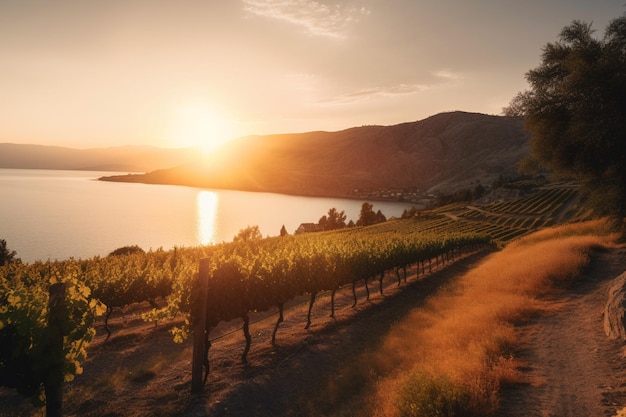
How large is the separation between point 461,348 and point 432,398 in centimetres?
593

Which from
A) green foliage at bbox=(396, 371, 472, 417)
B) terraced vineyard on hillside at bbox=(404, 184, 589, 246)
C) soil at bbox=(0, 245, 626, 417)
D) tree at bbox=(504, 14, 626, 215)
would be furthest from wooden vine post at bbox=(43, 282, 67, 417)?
terraced vineyard on hillside at bbox=(404, 184, 589, 246)

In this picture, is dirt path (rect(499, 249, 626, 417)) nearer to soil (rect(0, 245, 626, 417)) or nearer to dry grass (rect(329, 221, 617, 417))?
soil (rect(0, 245, 626, 417))

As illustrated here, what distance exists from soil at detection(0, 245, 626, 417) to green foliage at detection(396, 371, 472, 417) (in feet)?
4.23

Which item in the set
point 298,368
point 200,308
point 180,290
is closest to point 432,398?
point 298,368

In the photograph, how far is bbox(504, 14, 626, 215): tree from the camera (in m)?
28.0

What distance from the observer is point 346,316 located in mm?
26828

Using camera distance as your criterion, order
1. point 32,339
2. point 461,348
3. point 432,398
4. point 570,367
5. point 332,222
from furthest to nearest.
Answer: point 332,222, point 461,348, point 570,367, point 32,339, point 432,398

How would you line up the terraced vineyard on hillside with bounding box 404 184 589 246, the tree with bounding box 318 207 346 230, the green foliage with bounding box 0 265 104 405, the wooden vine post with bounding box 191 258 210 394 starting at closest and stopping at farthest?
the green foliage with bounding box 0 265 104 405 → the wooden vine post with bounding box 191 258 210 394 → the terraced vineyard on hillside with bounding box 404 184 589 246 → the tree with bounding box 318 207 346 230

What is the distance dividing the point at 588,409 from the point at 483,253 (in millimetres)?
61637

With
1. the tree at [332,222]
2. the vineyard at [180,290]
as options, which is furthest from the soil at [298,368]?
the tree at [332,222]

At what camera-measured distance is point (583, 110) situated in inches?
1200

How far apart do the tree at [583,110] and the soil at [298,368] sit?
905 cm

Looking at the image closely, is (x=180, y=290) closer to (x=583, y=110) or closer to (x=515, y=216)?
(x=583, y=110)

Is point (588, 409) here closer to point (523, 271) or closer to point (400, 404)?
point (400, 404)
